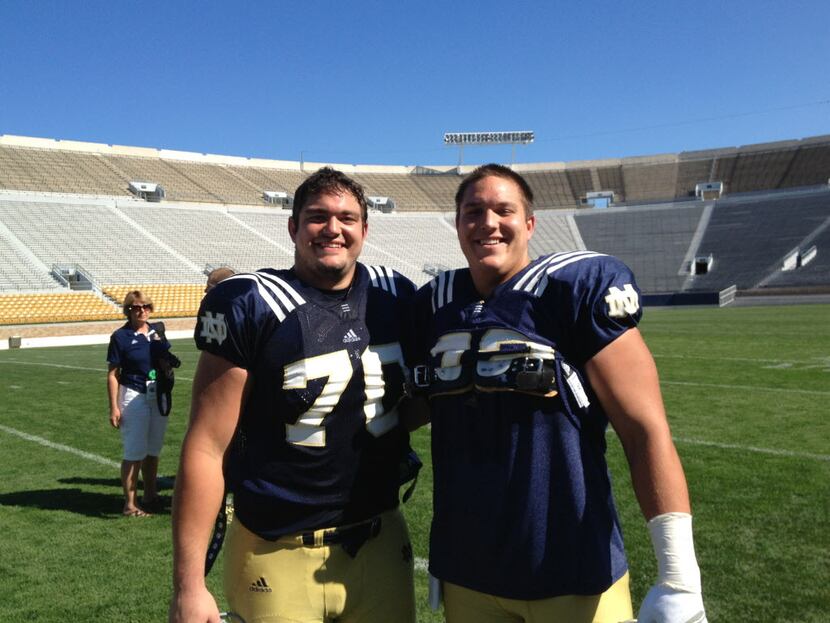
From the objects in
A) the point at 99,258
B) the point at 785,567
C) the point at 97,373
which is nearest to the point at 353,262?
the point at 785,567

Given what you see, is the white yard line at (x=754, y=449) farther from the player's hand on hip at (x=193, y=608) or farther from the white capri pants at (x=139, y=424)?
the player's hand on hip at (x=193, y=608)

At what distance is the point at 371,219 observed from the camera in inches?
1893

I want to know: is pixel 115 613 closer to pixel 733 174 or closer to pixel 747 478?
pixel 747 478

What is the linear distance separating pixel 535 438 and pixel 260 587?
3.01 feet

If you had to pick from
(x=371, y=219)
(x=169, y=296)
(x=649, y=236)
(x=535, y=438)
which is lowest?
(x=535, y=438)

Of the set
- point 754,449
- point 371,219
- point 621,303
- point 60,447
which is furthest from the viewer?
point 371,219

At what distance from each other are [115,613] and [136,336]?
2736 mm

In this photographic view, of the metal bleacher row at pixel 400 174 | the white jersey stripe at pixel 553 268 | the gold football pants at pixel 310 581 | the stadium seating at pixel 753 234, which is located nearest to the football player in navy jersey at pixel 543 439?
the white jersey stripe at pixel 553 268

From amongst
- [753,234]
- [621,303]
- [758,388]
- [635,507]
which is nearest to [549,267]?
[621,303]

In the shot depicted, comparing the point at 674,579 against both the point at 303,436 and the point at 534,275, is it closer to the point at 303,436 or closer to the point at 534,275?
the point at 534,275

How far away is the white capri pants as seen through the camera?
5.65 metres

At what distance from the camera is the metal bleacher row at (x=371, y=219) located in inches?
1242

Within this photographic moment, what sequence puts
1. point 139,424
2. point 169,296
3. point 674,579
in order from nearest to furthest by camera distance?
point 674,579 → point 139,424 → point 169,296

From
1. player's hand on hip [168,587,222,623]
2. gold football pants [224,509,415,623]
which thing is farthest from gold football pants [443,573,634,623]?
player's hand on hip [168,587,222,623]
